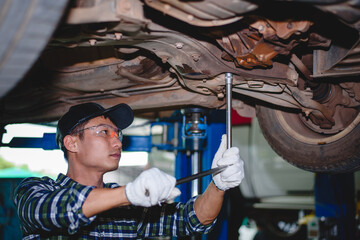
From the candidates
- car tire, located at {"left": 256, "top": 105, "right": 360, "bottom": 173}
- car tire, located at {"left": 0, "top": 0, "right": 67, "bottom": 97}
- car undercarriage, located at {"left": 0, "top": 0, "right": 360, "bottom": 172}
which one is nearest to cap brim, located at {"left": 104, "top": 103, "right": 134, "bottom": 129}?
car undercarriage, located at {"left": 0, "top": 0, "right": 360, "bottom": 172}

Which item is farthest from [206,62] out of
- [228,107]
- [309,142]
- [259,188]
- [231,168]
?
[259,188]

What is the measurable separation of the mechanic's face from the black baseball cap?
1.7 inches

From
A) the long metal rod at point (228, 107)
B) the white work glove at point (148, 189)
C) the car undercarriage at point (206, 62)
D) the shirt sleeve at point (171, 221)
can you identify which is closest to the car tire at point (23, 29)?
the car undercarriage at point (206, 62)

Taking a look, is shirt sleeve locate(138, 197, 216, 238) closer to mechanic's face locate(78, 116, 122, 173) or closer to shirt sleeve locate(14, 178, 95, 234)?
mechanic's face locate(78, 116, 122, 173)

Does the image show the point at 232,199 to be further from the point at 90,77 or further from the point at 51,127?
the point at 90,77

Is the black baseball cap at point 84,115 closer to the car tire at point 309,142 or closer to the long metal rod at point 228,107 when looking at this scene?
the long metal rod at point 228,107

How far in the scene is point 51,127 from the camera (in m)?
3.17

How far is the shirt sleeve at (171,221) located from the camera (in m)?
1.51

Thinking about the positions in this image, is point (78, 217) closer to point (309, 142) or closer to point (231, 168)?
point (231, 168)

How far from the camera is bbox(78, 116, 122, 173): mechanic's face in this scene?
57.8 inches

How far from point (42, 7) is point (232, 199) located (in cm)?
418

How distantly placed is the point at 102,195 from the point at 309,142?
1031mm

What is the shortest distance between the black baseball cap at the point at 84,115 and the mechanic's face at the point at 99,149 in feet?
0.14

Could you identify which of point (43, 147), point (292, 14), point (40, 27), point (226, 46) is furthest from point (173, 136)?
point (40, 27)
